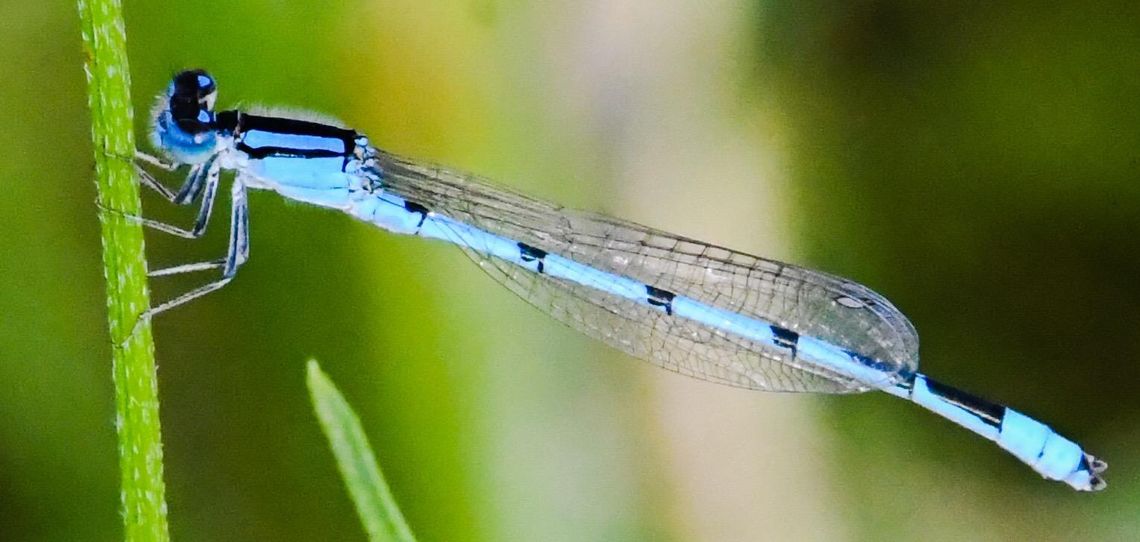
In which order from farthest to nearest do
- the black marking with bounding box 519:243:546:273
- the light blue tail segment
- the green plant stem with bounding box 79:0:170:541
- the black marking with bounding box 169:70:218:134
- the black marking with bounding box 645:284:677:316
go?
Answer: the black marking with bounding box 645:284:677:316
the black marking with bounding box 519:243:546:273
the light blue tail segment
the black marking with bounding box 169:70:218:134
the green plant stem with bounding box 79:0:170:541

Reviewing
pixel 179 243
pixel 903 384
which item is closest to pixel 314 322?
pixel 179 243

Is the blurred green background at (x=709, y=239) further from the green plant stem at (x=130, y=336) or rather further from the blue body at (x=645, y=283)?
the green plant stem at (x=130, y=336)

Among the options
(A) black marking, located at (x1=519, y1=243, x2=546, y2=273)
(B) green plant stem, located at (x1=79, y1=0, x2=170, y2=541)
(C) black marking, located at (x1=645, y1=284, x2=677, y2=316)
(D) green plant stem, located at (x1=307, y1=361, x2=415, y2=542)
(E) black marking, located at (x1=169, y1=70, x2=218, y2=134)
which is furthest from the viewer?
(C) black marking, located at (x1=645, y1=284, x2=677, y2=316)

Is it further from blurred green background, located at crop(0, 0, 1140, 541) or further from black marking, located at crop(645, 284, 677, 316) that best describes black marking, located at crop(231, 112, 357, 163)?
black marking, located at crop(645, 284, 677, 316)

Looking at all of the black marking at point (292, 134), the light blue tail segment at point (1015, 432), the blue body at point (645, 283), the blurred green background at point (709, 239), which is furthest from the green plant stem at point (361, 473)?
the light blue tail segment at point (1015, 432)

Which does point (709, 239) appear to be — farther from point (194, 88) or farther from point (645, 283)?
point (194, 88)

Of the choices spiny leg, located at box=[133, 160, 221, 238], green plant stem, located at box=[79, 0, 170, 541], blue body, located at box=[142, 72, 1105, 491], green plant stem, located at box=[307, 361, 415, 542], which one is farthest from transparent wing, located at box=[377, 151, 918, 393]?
green plant stem, located at box=[79, 0, 170, 541]

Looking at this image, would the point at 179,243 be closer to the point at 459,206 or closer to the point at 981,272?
the point at 459,206
